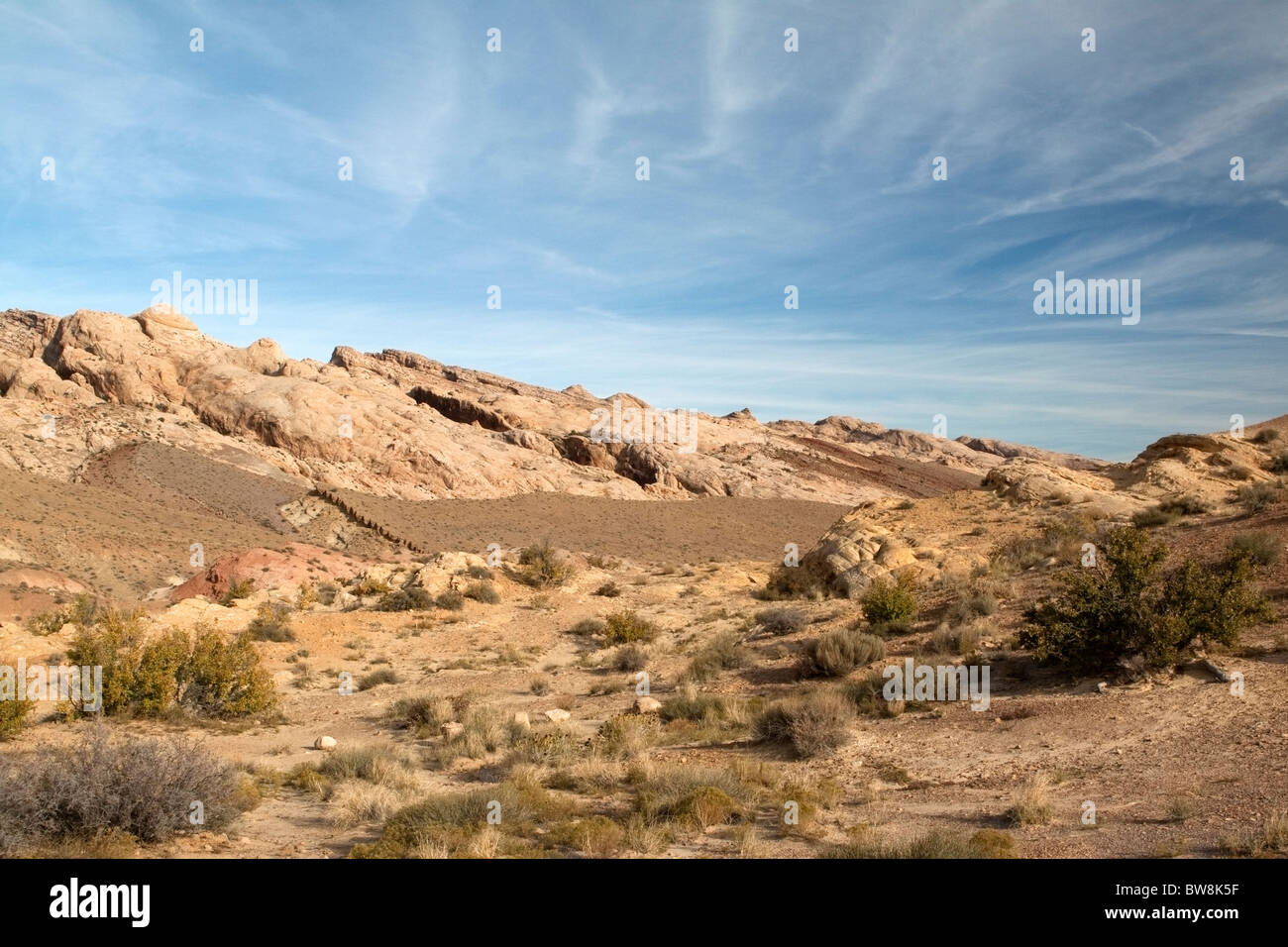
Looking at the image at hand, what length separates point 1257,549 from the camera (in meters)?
11.9

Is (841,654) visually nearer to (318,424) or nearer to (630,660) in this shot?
(630,660)

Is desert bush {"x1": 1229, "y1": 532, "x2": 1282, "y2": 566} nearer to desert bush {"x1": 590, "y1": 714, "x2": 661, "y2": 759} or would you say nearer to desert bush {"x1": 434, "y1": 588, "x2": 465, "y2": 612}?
desert bush {"x1": 590, "y1": 714, "x2": 661, "y2": 759}

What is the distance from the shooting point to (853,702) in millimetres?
10156

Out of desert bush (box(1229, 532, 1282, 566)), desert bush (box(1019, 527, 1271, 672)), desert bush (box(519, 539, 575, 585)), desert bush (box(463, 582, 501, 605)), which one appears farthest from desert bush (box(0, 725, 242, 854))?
desert bush (box(519, 539, 575, 585))

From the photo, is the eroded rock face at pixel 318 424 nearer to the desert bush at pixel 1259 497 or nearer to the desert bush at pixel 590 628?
the desert bush at pixel 590 628

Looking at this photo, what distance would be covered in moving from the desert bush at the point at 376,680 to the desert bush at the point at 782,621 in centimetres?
706

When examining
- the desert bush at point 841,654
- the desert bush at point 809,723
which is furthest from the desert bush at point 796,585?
the desert bush at point 809,723

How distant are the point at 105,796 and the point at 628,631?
11827 mm

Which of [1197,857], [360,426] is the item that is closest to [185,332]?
[360,426]

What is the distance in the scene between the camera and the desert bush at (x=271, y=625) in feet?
57.3

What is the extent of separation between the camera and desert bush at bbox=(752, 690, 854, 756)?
8.65 m

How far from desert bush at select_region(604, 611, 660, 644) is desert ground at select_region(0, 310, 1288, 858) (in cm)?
6
